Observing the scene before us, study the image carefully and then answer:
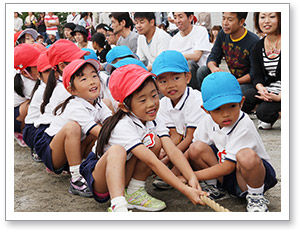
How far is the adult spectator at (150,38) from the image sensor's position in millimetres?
3885

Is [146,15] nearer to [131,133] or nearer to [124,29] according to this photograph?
[124,29]

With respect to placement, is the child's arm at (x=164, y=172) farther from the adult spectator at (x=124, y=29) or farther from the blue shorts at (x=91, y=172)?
the adult spectator at (x=124, y=29)

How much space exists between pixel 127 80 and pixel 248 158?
0.66m

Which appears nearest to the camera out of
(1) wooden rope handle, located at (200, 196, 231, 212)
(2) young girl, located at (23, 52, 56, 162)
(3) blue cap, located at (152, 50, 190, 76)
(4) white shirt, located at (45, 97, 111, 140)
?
(1) wooden rope handle, located at (200, 196, 231, 212)

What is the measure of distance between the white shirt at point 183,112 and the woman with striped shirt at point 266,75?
1.03 meters

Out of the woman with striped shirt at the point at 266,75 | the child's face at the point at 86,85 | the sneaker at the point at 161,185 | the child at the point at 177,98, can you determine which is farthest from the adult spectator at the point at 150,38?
the sneaker at the point at 161,185

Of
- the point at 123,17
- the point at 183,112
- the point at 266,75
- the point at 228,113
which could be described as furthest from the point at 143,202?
the point at 123,17

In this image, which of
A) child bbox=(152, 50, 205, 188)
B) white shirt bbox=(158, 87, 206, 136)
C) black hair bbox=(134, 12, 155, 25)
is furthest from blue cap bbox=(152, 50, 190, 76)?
black hair bbox=(134, 12, 155, 25)

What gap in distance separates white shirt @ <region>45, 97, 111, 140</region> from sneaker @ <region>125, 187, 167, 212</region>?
498 millimetres

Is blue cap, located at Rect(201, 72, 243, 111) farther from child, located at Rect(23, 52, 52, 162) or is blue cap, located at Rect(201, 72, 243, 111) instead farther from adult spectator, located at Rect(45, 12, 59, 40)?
adult spectator, located at Rect(45, 12, 59, 40)

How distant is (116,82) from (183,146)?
2.26 feet

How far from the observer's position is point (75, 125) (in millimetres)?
2225

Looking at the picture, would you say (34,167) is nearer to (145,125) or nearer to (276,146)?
(145,125)

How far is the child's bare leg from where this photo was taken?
1.75 m
